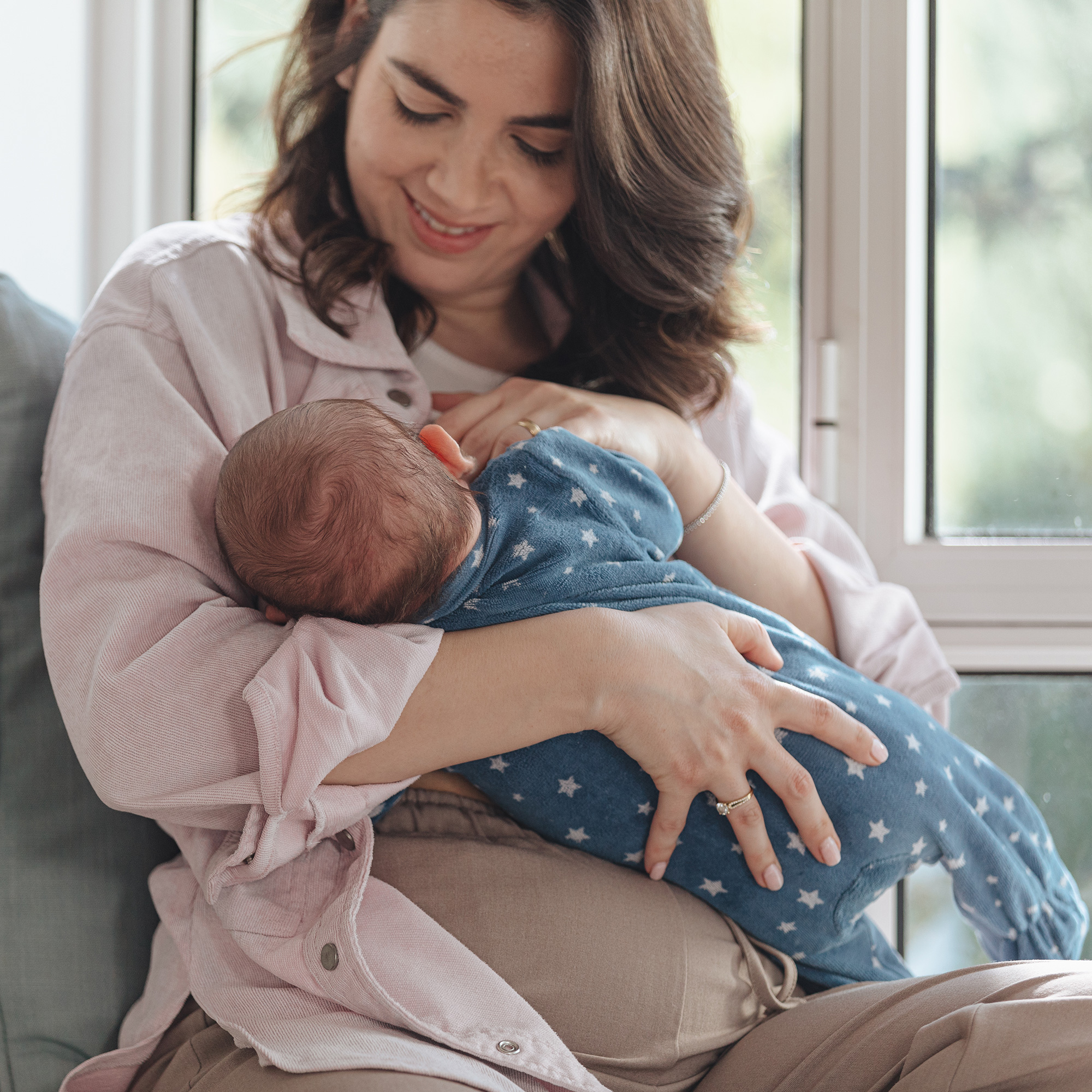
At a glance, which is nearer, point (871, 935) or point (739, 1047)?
point (739, 1047)

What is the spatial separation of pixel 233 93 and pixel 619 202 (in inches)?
35.2

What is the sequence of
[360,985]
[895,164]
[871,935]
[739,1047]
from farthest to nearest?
[895,164] < [871,935] < [739,1047] < [360,985]

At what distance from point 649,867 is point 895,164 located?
1.23 meters

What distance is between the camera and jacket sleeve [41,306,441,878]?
901mm

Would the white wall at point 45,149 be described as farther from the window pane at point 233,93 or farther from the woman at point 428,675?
the woman at point 428,675

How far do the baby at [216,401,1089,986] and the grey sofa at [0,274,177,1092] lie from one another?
0.28 m

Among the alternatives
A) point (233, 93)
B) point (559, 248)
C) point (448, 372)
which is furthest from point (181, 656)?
point (233, 93)

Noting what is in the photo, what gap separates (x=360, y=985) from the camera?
2.98 feet

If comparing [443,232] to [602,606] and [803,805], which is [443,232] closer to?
[602,606]

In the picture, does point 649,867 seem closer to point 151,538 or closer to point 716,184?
point 151,538

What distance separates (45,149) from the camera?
5.04 feet

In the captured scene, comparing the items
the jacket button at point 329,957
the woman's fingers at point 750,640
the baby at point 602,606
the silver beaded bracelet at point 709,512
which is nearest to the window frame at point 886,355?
the silver beaded bracelet at point 709,512

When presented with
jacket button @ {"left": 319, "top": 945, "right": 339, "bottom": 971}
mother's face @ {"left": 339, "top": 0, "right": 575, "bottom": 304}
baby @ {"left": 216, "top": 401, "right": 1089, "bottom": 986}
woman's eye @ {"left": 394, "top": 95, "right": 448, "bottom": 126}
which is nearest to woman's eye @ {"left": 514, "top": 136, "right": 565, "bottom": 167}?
mother's face @ {"left": 339, "top": 0, "right": 575, "bottom": 304}

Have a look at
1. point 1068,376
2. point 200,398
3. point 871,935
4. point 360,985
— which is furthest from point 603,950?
point 1068,376
